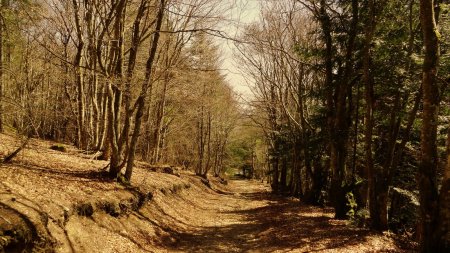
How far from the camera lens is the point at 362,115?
52.7 feet

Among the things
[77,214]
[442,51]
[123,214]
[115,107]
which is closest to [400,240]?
[442,51]

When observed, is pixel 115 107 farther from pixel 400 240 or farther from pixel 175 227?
pixel 400 240

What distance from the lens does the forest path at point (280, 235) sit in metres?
9.60

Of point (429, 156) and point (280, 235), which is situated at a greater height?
point (429, 156)

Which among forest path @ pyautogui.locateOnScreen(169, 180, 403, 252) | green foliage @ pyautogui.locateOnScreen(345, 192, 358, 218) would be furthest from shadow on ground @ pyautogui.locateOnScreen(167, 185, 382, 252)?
green foliage @ pyautogui.locateOnScreen(345, 192, 358, 218)

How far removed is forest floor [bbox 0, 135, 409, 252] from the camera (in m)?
6.72

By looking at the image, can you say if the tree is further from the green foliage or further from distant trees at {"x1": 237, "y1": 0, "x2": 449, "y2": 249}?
the green foliage

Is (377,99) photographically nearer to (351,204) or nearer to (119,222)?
(351,204)

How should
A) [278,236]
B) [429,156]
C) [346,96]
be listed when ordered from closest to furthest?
1. [429,156]
2. [278,236]
3. [346,96]

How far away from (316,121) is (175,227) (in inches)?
330

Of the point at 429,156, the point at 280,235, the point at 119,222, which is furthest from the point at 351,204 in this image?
the point at 119,222

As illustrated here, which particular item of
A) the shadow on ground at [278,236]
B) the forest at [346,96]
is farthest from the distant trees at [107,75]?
the shadow on ground at [278,236]

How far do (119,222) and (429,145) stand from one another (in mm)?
7912

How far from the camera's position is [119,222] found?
9.81m
